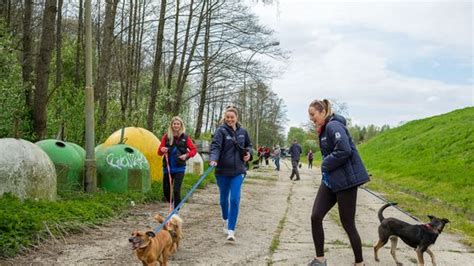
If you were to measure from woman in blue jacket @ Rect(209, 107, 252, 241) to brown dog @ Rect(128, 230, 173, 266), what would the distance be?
184cm

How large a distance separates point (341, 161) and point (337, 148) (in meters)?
0.15

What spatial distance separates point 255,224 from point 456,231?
12.9ft

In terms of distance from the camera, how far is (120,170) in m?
10.8

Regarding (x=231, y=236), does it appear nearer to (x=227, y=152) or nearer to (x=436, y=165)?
(x=227, y=152)

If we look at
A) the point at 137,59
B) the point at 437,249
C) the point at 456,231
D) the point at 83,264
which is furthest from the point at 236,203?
the point at 137,59

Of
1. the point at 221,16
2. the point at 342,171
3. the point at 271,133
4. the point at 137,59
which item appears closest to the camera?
the point at 342,171

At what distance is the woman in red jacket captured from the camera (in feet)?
30.0

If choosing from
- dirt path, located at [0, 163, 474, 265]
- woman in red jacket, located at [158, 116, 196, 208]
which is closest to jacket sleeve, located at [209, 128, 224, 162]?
dirt path, located at [0, 163, 474, 265]

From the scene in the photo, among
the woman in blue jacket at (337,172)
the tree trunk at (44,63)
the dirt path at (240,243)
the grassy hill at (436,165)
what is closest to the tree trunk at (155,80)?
the tree trunk at (44,63)

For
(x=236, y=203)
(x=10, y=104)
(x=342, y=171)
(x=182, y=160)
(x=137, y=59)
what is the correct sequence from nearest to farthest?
1. (x=342, y=171)
2. (x=236, y=203)
3. (x=182, y=160)
4. (x=10, y=104)
5. (x=137, y=59)

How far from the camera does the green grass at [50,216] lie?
618 centimetres

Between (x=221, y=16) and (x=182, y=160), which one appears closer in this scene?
(x=182, y=160)

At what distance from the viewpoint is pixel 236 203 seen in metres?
7.44

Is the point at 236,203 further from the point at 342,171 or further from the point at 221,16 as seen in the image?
the point at 221,16
